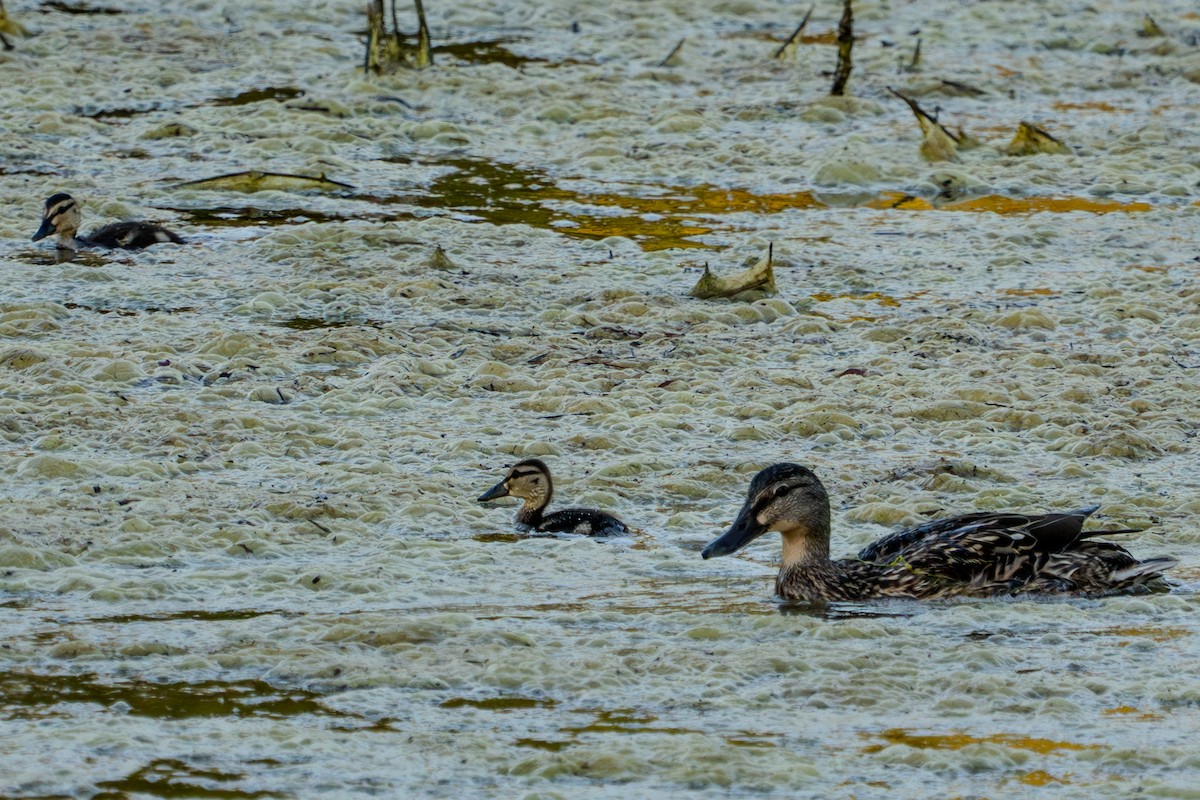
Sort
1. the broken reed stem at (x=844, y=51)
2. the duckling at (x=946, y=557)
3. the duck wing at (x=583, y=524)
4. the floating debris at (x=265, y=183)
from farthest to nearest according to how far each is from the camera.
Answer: the broken reed stem at (x=844, y=51), the floating debris at (x=265, y=183), the duck wing at (x=583, y=524), the duckling at (x=946, y=557)

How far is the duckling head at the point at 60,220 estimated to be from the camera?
12258mm

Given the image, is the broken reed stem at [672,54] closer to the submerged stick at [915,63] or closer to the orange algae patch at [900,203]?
the submerged stick at [915,63]

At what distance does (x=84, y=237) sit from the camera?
12.5m

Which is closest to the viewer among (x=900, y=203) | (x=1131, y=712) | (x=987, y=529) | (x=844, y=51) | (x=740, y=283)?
(x=1131, y=712)

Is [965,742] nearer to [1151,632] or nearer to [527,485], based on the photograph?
[1151,632]

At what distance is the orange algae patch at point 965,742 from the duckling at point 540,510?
7.46ft

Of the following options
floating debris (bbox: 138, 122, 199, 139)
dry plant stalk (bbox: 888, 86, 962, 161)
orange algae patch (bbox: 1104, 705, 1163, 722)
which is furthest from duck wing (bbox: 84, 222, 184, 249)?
orange algae patch (bbox: 1104, 705, 1163, 722)

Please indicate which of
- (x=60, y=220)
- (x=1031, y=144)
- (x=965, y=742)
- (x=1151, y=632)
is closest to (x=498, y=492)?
(x=1151, y=632)

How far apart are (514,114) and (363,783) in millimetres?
11435

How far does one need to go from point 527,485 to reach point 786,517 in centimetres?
123

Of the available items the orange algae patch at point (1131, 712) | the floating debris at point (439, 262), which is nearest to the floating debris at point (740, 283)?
the floating debris at point (439, 262)

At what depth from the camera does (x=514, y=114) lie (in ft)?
53.5

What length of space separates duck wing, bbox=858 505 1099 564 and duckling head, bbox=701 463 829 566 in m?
0.24

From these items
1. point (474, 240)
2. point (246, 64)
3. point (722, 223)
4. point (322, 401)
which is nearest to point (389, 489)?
point (322, 401)
